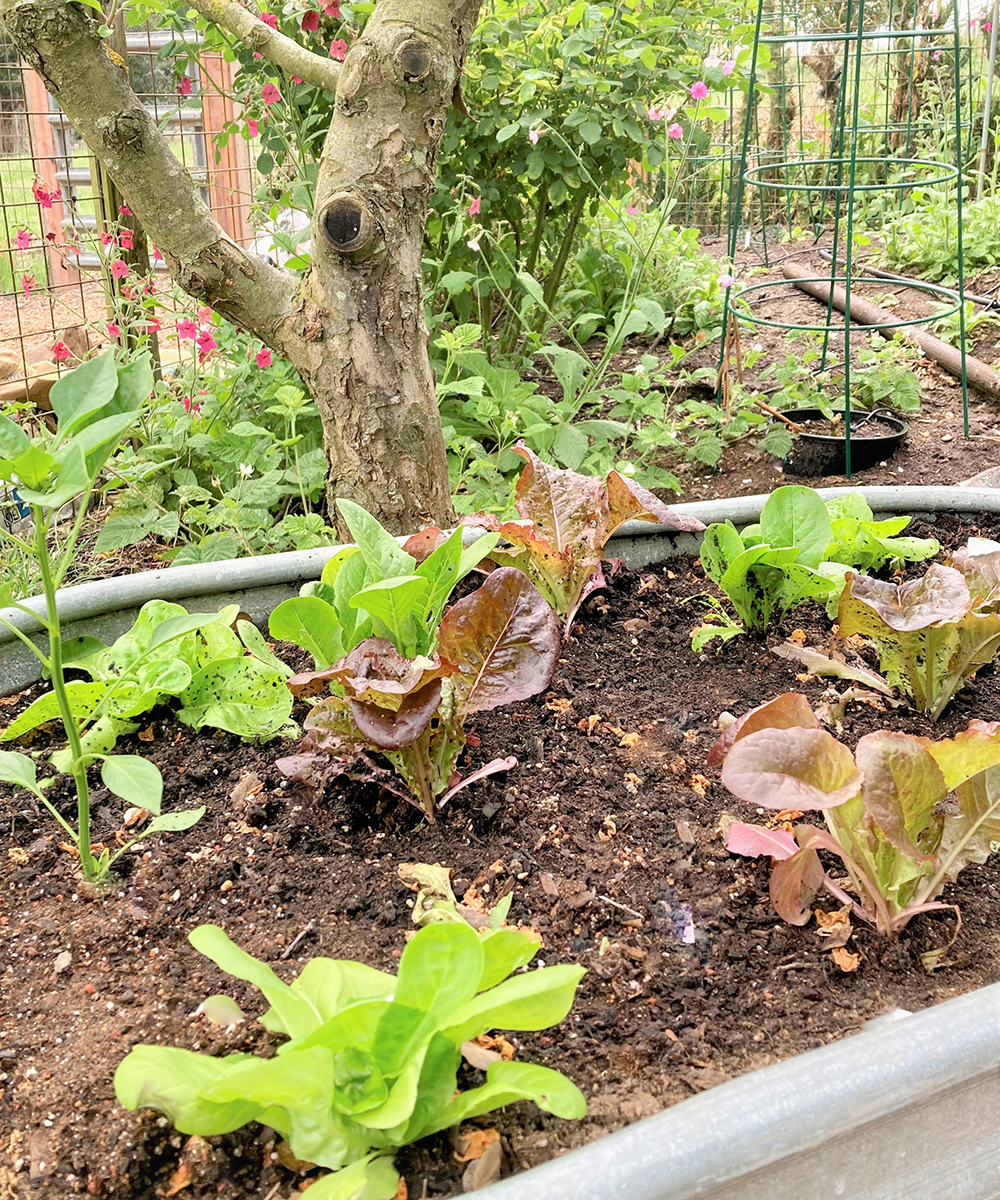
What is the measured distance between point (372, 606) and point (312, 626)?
0.09 m

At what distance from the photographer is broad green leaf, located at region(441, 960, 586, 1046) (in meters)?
0.67

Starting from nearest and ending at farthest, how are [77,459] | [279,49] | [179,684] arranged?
[77,459] < [179,684] < [279,49]

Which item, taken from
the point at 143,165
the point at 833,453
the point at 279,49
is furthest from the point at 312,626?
the point at 833,453

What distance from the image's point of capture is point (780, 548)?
1314 mm

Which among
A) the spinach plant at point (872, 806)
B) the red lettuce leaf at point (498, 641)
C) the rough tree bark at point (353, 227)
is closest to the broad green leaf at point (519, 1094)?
the spinach plant at point (872, 806)

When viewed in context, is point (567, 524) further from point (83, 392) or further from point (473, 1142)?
point (473, 1142)

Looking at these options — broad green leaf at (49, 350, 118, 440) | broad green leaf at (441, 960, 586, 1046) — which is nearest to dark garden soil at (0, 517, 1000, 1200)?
broad green leaf at (441, 960, 586, 1046)

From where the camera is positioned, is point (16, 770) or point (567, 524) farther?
point (567, 524)

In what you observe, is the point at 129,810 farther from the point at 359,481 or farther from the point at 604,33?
the point at 604,33

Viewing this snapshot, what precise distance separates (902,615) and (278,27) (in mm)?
2560

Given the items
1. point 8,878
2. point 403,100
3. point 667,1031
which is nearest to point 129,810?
point 8,878

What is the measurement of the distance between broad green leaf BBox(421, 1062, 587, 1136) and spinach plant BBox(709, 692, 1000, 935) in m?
0.28

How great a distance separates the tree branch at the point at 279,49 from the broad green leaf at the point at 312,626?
1.17 metres

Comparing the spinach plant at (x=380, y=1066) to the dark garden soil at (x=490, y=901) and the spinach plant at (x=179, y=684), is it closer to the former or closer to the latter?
the dark garden soil at (x=490, y=901)
